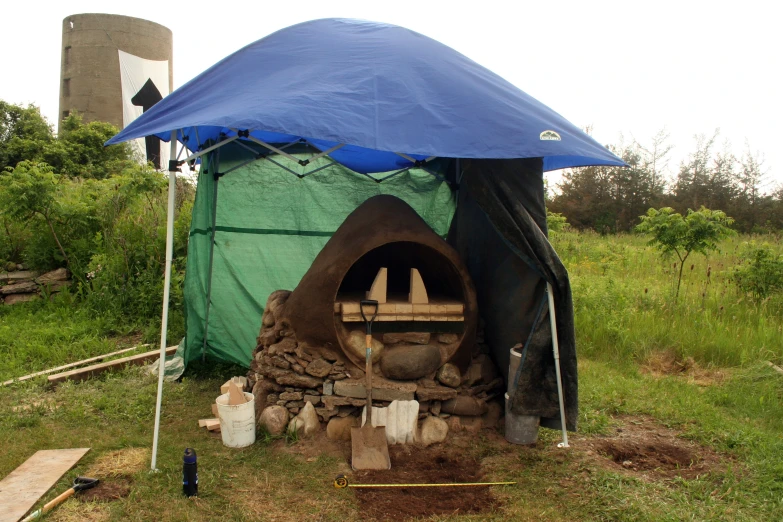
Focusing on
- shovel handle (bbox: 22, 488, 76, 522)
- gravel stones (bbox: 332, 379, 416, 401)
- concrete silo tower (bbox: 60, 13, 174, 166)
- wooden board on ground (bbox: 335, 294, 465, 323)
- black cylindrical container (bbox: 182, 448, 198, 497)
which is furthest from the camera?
concrete silo tower (bbox: 60, 13, 174, 166)

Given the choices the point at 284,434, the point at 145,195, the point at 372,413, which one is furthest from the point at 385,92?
the point at 145,195

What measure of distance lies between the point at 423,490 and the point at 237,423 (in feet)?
4.64

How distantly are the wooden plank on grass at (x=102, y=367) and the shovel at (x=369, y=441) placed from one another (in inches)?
124

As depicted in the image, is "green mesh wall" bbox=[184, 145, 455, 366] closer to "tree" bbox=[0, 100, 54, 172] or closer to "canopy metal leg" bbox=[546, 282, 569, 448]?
"canopy metal leg" bbox=[546, 282, 569, 448]

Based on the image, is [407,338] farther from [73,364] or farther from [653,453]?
[73,364]

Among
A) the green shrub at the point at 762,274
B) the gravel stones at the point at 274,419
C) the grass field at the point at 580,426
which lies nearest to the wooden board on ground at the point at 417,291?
the grass field at the point at 580,426

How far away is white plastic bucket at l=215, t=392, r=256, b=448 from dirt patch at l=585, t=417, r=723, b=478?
7.86 ft

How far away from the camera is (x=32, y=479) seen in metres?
3.57

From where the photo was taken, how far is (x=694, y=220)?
7.17m

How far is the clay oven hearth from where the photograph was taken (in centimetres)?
435

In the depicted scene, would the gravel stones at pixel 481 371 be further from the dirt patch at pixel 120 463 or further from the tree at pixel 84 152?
the tree at pixel 84 152

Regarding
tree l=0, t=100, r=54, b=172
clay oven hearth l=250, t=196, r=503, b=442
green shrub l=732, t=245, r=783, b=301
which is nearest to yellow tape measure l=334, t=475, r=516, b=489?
clay oven hearth l=250, t=196, r=503, b=442

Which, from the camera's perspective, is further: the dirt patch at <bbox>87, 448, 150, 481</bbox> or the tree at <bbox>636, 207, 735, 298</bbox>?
the tree at <bbox>636, 207, 735, 298</bbox>

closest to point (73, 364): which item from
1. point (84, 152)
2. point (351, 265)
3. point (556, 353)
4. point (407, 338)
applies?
point (351, 265)
